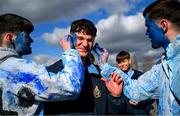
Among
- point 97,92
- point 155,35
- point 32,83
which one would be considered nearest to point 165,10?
point 155,35

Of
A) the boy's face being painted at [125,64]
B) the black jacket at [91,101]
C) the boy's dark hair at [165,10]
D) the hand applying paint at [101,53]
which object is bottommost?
the black jacket at [91,101]

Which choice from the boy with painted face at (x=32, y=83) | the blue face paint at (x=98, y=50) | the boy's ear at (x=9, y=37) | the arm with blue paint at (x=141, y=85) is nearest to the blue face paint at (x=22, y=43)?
the boy's ear at (x=9, y=37)

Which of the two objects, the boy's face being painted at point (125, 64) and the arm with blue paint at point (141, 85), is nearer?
the arm with blue paint at point (141, 85)

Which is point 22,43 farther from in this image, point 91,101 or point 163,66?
point 163,66

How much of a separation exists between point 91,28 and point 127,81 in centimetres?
76

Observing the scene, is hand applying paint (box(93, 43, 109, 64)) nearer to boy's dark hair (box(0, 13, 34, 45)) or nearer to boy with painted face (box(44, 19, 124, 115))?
boy with painted face (box(44, 19, 124, 115))

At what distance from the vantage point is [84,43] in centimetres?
403

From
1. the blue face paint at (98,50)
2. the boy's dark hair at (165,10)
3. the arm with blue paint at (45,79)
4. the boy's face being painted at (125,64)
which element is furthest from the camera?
the boy's face being painted at (125,64)

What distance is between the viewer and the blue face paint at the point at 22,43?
12.7ft

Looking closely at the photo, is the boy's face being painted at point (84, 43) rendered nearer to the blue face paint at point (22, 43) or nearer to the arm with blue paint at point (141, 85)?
the arm with blue paint at point (141, 85)

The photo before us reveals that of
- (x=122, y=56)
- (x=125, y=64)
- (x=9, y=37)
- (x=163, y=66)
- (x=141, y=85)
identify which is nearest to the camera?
(x=163, y=66)

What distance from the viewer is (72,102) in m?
3.91

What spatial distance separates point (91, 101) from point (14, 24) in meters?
1.22

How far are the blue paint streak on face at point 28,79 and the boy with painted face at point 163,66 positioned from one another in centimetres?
106
